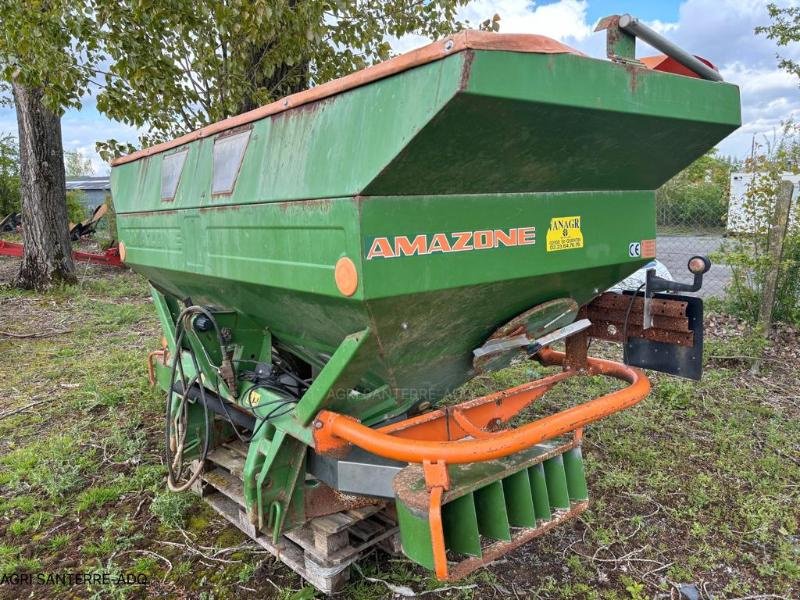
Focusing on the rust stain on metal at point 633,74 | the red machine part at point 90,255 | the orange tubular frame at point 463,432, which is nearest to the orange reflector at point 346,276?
the orange tubular frame at point 463,432

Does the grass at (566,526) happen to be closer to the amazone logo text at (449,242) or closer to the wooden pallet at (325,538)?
the wooden pallet at (325,538)

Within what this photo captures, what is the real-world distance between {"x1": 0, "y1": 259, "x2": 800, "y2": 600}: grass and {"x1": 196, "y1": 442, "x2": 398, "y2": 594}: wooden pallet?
156 mm

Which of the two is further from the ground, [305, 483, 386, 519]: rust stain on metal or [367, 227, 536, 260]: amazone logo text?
[367, 227, 536, 260]: amazone logo text

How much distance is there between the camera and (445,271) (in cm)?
205

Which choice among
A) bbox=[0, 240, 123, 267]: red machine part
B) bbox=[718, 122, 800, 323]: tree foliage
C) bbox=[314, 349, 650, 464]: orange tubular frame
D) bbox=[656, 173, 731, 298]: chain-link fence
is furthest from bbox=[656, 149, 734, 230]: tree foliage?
bbox=[0, 240, 123, 267]: red machine part

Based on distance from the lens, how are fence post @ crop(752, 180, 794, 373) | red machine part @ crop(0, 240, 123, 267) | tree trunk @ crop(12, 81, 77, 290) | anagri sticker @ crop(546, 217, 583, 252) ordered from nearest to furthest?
anagri sticker @ crop(546, 217, 583, 252)
fence post @ crop(752, 180, 794, 373)
tree trunk @ crop(12, 81, 77, 290)
red machine part @ crop(0, 240, 123, 267)

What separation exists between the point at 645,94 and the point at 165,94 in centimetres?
433

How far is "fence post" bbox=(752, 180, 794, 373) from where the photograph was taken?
5375 mm

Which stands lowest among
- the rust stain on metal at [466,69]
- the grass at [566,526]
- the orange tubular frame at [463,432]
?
the grass at [566,526]

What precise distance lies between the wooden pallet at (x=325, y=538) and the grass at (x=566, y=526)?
156 mm

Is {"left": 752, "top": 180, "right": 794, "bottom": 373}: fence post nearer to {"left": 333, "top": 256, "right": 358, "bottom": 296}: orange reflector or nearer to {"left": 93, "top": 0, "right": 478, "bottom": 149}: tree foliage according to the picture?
{"left": 93, "top": 0, "right": 478, "bottom": 149}: tree foliage

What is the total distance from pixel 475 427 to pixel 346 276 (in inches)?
52.1

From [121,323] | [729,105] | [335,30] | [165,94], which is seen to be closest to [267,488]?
[729,105]

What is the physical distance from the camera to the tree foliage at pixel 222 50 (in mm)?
4527
